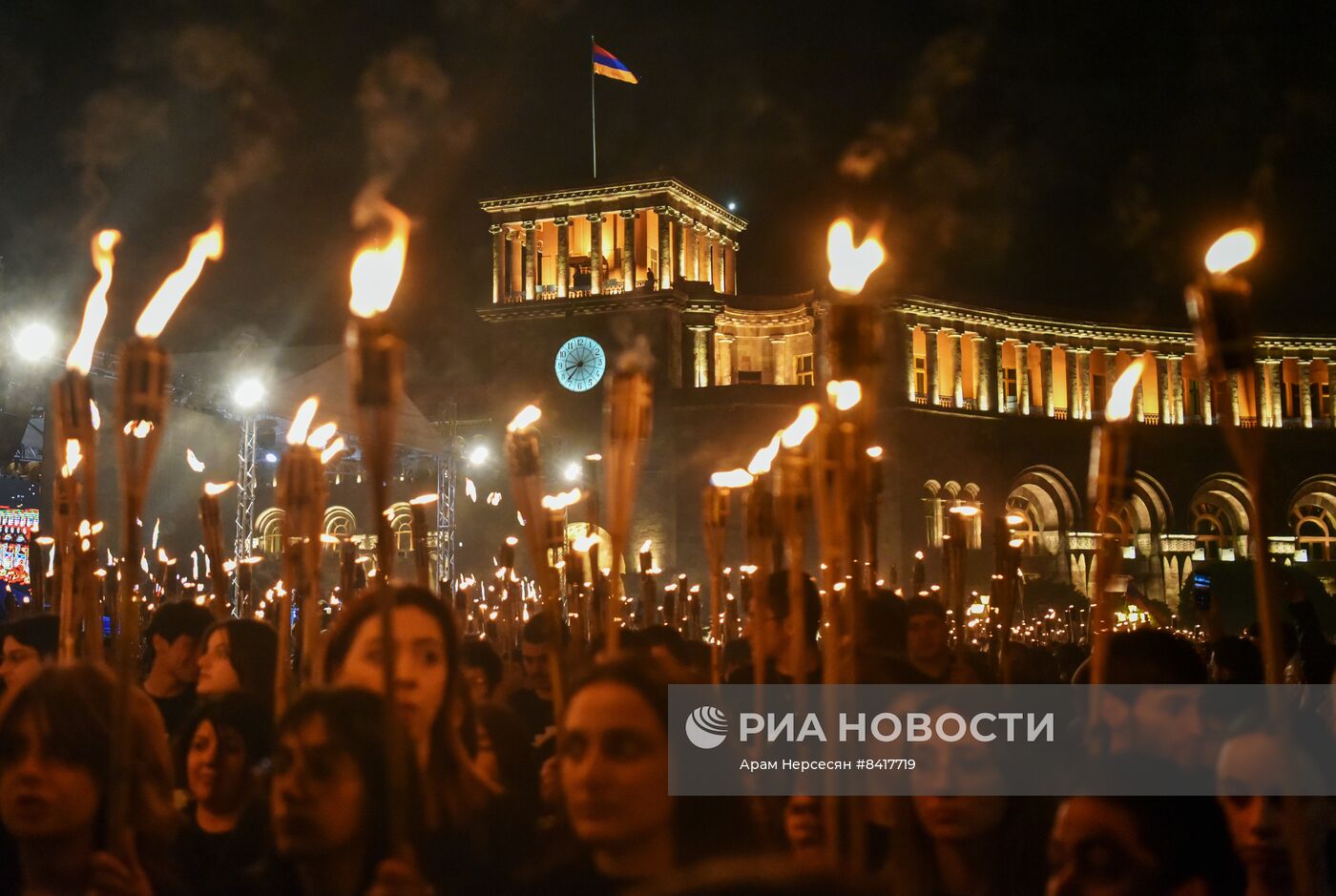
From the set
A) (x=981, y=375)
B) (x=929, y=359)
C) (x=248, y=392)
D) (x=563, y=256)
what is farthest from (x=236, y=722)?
(x=981, y=375)

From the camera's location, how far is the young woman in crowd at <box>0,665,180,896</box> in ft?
10.8

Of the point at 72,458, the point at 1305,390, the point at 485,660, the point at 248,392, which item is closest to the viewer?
the point at 72,458

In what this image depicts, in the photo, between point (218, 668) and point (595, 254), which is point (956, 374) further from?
point (218, 668)

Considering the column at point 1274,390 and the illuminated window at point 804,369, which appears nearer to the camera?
the illuminated window at point 804,369

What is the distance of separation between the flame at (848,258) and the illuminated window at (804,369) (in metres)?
43.3

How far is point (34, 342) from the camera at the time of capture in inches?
708

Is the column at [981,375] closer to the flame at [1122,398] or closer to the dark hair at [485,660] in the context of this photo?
the dark hair at [485,660]

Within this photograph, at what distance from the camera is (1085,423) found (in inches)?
1954

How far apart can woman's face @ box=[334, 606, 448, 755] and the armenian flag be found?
134ft

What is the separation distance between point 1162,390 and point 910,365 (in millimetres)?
12705

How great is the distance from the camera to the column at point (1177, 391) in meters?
51.9

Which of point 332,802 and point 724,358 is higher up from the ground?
point 724,358

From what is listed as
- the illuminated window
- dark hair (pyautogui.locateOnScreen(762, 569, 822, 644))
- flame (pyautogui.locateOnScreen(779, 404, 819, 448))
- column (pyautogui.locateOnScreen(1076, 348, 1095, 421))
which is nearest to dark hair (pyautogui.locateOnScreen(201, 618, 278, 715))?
dark hair (pyautogui.locateOnScreen(762, 569, 822, 644))

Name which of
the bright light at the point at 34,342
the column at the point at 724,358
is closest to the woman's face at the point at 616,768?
the bright light at the point at 34,342
